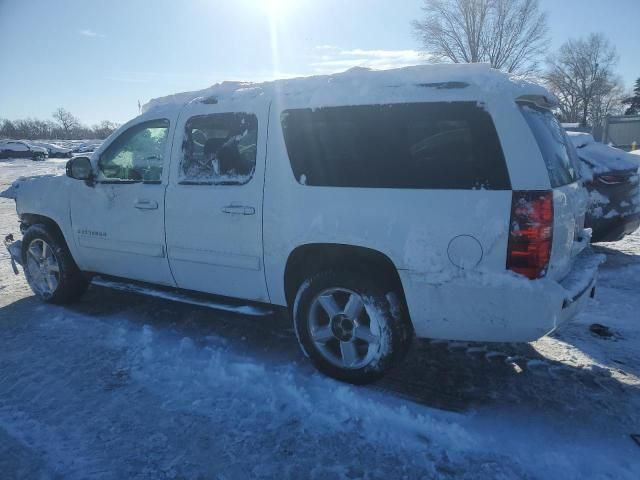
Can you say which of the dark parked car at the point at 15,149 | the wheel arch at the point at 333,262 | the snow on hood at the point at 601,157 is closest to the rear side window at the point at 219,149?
the wheel arch at the point at 333,262

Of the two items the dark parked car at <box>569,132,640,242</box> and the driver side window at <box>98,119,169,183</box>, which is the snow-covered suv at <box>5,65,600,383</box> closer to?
the driver side window at <box>98,119,169,183</box>

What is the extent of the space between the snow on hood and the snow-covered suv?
340 centimetres

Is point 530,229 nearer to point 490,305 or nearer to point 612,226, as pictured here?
point 490,305

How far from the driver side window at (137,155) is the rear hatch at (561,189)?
9.34ft

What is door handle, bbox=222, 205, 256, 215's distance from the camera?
332 cm

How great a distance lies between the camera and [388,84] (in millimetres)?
2934

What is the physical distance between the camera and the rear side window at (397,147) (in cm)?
265

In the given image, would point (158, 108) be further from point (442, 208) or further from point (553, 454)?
point (553, 454)

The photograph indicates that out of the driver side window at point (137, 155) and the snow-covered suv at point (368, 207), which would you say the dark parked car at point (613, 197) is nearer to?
the snow-covered suv at point (368, 207)

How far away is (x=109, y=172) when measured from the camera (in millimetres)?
4305

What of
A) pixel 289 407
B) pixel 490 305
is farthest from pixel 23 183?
pixel 490 305

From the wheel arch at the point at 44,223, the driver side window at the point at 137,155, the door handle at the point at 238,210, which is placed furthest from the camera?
the wheel arch at the point at 44,223

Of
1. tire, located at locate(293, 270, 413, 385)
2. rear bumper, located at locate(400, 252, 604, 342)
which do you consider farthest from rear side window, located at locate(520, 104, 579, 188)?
tire, located at locate(293, 270, 413, 385)

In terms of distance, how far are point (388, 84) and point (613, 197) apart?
4659 mm
